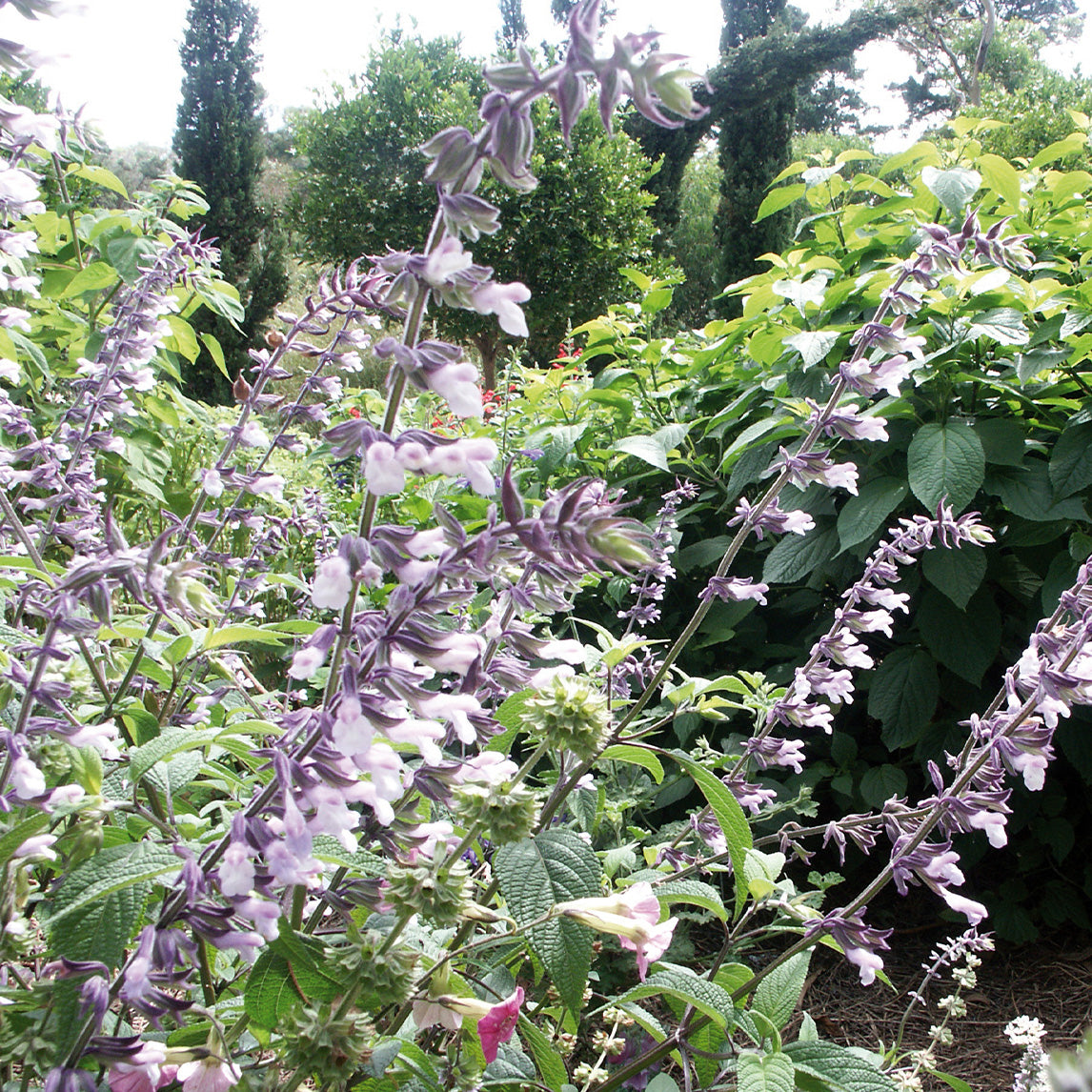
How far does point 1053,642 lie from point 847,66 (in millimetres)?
41016

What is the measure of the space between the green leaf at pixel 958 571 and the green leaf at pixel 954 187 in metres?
1.05

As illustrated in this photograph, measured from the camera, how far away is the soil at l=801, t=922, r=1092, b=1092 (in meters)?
2.31

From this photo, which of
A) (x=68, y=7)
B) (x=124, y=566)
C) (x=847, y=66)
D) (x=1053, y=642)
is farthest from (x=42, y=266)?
(x=847, y=66)

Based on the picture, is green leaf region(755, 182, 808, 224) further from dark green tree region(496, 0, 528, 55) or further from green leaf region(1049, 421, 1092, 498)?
dark green tree region(496, 0, 528, 55)

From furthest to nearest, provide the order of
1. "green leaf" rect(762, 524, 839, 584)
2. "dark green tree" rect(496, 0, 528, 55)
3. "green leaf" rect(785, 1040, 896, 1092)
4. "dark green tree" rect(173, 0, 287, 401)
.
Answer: "dark green tree" rect(496, 0, 528, 55), "dark green tree" rect(173, 0, 287, 401), "green leaf" rect(762, 524, 839, 584), "green leaf" rect(785, 1040, 896, 1092)

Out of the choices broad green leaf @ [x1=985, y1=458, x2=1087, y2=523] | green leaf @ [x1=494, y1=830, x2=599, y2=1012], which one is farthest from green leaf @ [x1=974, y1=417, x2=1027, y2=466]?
green leaf @ [x1=494, y1=830, x2=599, y2=1012]

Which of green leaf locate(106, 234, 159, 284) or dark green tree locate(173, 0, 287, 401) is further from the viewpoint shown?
dark green tree locate(173, 0, 287, 401)

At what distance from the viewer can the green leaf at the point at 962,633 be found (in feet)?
8.14

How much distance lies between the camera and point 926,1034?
246 centimetres

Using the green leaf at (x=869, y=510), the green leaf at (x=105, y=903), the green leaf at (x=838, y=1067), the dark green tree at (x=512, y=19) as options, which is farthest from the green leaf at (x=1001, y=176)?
the dark green tree at (x=512, y=19)

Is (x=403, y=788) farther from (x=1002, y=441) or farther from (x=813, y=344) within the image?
(x=1002, y=441)

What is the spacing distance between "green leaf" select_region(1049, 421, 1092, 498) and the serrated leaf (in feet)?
0.99

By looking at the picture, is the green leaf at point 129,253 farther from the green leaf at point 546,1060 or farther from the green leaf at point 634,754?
the green leaf at point 546,1060

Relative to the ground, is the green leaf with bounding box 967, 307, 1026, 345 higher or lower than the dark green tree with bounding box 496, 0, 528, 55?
lower
